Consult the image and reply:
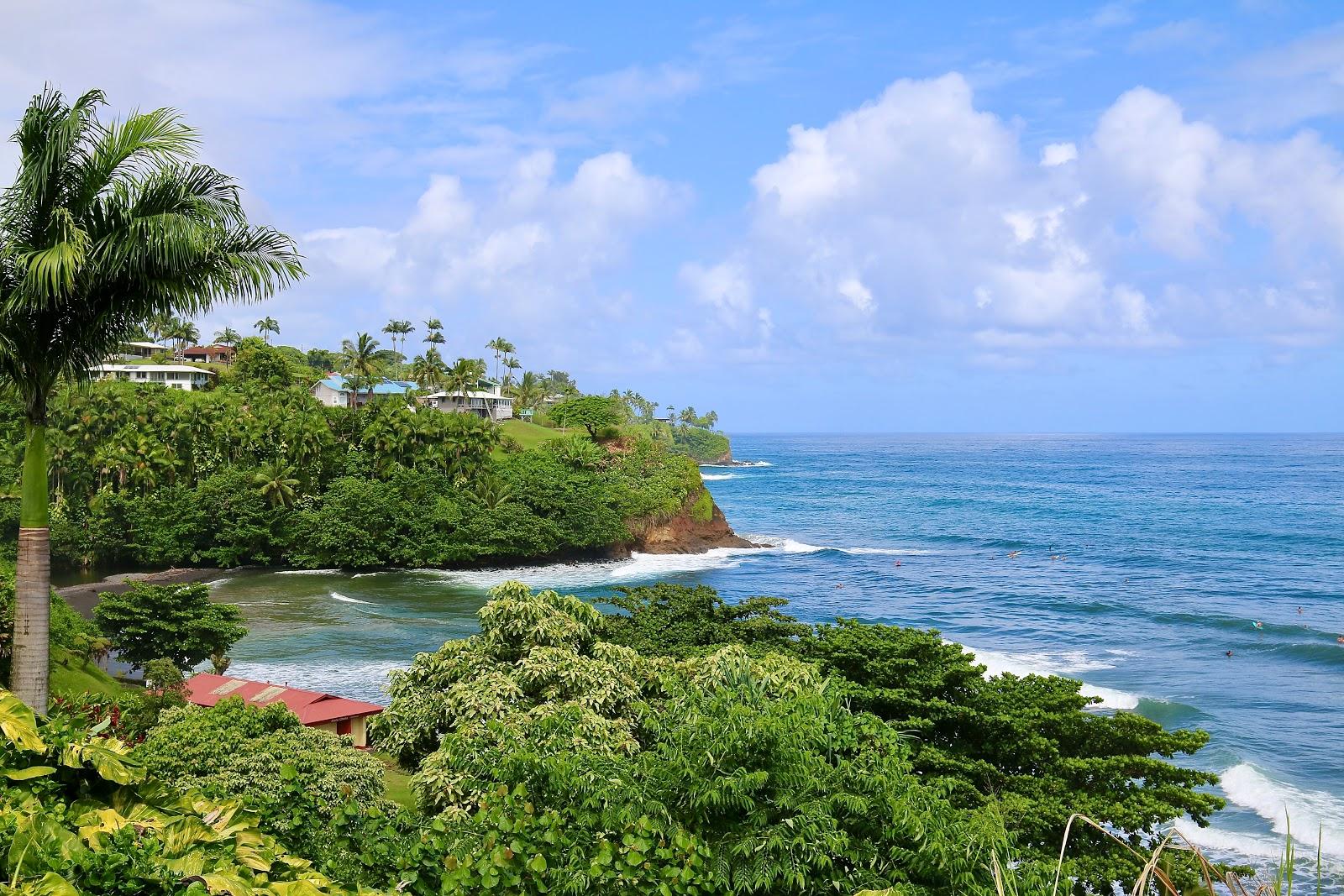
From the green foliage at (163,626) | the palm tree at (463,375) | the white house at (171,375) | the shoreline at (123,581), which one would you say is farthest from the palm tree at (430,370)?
the green foliage at (163,626)

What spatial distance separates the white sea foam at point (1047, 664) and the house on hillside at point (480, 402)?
56155 mm


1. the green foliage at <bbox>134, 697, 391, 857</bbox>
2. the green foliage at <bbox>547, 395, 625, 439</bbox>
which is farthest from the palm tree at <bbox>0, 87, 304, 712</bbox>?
the green foliage at <bbox>547, 395, 625, 439</bbox>

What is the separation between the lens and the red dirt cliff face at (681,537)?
5675 cm

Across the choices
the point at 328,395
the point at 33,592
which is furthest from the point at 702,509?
the point at 33,592

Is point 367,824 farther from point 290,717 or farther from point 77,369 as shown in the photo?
point 290,717

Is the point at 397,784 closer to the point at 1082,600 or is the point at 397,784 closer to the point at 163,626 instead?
the point at 163,626

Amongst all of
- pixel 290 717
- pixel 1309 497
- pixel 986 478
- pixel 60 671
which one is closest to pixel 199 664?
pixel 60 671

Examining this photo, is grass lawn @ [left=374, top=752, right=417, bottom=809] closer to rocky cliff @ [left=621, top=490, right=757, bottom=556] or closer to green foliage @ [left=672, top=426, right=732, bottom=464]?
rocky cliff @ [left=621, top=490, right=757, bottom=556]

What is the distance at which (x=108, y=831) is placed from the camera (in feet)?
14.0

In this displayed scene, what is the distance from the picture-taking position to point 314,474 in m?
52.6

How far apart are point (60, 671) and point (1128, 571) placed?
47.2 m

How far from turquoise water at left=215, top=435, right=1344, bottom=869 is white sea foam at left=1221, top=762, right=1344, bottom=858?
0.18 feet

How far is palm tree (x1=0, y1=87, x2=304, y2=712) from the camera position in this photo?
8742mm

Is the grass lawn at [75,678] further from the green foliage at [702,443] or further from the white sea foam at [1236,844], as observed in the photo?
the green foliage at [702,443]
